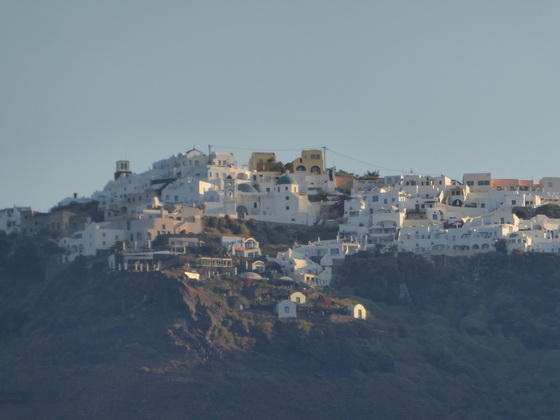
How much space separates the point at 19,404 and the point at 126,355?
21.0 ft

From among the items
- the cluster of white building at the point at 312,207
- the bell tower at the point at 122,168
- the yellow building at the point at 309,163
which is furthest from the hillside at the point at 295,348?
the bell tower at the point at 122,168

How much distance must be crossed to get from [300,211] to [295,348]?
20.8 m

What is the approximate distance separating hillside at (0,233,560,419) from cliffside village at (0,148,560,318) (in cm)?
210

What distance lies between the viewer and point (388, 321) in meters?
124

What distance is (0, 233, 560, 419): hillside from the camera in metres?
115

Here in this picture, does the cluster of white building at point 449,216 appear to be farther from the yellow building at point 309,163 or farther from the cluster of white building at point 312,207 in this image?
the yellow building at point 309,163

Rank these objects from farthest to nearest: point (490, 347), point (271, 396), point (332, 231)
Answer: point (332, 231), point (490, 347), point (271, 396)

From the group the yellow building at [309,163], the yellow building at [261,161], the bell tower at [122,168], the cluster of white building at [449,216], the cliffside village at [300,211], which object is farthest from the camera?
the bell tower at [122,168]

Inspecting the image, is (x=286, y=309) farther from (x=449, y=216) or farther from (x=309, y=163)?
(x=309, y=163)

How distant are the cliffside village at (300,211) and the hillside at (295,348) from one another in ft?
6.91

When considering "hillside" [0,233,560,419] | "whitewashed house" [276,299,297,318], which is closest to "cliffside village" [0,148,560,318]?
"hillside" [0,233,560,419]

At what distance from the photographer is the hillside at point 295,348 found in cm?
11506

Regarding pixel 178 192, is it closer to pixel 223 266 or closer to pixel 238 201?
pixel 238 201

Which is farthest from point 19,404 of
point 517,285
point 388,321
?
point 517,285
